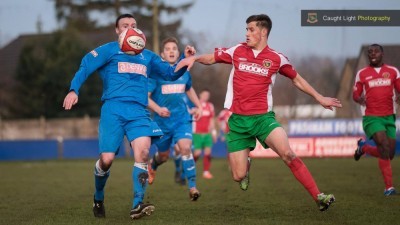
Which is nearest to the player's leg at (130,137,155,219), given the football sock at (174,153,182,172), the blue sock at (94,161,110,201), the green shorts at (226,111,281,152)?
the blue sock at (94,161,110,201)

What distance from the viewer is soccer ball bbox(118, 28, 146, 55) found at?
8.00 meters

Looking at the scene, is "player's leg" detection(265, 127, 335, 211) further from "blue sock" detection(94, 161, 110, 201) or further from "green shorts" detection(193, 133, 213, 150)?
"green shorts" detection(193, 133, 213, 150)

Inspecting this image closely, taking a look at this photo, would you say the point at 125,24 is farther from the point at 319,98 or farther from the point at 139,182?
the point at 319,98

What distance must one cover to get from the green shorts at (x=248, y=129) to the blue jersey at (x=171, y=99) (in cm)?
332

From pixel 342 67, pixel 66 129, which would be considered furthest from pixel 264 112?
pixel 66 129

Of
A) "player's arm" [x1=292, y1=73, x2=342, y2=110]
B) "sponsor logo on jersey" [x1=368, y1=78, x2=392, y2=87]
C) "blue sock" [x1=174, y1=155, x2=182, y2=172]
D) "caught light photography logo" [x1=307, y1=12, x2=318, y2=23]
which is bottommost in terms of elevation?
"blue sock" [x1=174, y1=155, x2=182, y2=172]

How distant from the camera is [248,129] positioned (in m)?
8.30

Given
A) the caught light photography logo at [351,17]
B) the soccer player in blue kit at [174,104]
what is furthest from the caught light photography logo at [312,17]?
the soccer player in blue kit at [174,104]

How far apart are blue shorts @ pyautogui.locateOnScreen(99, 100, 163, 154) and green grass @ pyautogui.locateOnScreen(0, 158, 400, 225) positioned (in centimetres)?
96

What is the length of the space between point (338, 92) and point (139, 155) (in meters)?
18.6

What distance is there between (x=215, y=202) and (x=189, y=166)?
97 cm

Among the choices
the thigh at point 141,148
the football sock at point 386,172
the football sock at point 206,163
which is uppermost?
the thigh at point 141,148

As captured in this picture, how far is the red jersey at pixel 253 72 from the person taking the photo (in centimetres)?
826

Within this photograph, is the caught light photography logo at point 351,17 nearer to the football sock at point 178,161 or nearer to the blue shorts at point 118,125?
the football sock at point 178,161
